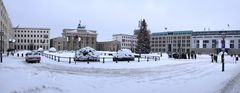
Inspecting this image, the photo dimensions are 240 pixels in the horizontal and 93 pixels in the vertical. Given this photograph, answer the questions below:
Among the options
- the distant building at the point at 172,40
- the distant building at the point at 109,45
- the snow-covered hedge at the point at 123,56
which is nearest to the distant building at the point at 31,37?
the distant building at the point at 109,45

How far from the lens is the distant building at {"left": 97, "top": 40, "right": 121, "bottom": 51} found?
562ft

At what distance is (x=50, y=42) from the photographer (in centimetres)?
18388

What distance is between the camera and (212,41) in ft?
454

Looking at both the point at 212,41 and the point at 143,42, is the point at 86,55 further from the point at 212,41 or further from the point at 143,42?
the point at 212,41

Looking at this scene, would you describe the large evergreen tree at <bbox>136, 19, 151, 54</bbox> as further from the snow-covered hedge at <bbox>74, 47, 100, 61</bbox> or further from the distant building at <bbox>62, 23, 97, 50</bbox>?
the distant building at <bbox>62, 23, 97, 50</bbox>

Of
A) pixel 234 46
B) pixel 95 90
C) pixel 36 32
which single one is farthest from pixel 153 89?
pixel 36 32

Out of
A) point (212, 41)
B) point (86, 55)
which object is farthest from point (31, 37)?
point (86, 55)

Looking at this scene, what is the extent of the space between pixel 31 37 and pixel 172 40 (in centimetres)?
7389

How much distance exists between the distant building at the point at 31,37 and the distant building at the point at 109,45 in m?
31.5

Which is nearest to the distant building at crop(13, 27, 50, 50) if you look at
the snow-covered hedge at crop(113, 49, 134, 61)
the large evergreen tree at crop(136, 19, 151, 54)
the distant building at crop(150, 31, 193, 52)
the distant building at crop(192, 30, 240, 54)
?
the distant building at crop(150, 31, 193, 52)

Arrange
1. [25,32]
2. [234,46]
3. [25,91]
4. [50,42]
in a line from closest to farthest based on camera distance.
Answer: [25,91] → [234,46] → [25,32] → [50,42]

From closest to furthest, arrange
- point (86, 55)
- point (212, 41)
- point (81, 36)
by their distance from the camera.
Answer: point (86, 55)
point (212, 41)
point (81, 36)

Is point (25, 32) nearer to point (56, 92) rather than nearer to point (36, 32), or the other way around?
point (36, 32)

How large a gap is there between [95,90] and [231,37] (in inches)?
5127
